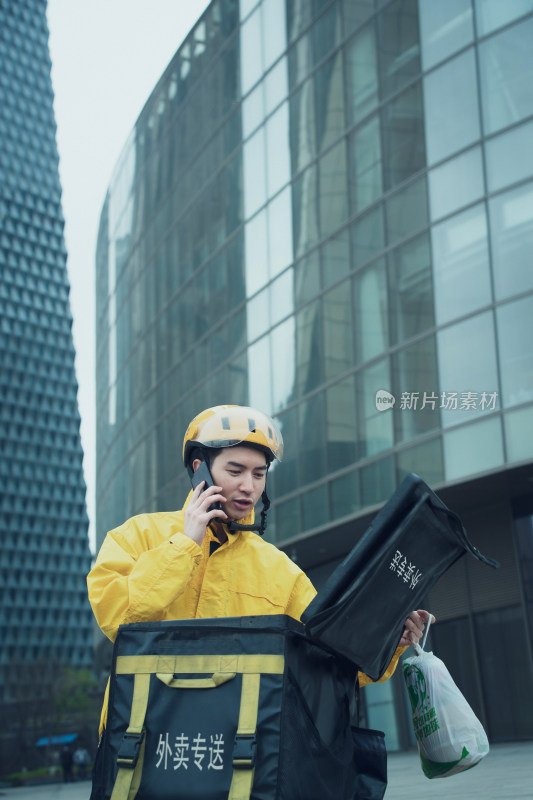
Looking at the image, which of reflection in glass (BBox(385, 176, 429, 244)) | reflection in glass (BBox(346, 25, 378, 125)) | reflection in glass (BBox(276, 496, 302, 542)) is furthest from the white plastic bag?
reflection in glass (BBox(346, 25, 378, 125))

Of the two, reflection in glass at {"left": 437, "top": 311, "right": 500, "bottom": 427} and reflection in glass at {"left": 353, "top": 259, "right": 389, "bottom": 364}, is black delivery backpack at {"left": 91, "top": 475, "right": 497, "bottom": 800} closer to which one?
reflection in glass at {"left": 437, "top": 311, "right": 500, "bottom": 427}

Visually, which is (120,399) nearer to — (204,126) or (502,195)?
(204,126)

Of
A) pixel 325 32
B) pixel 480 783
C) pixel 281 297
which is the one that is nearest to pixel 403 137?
pixel 325 32

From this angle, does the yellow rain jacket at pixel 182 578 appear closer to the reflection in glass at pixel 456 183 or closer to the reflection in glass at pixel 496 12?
the reflection in glass at pixel 456 183

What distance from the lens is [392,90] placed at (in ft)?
62.4

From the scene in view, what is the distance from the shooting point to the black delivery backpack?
2658 millimetres

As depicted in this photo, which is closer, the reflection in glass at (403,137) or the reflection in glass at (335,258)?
the reflection in glass at (403,137)

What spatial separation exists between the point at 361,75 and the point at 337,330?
550cm

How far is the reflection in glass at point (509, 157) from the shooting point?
16.4 meters

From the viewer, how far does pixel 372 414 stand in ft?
60.6

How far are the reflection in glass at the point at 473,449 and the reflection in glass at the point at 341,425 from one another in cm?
275

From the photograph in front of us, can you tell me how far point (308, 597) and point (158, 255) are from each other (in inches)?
1057

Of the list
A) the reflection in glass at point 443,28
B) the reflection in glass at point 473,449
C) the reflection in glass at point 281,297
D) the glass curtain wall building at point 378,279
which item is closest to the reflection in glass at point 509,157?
the glass curtain wall building at point 378,279

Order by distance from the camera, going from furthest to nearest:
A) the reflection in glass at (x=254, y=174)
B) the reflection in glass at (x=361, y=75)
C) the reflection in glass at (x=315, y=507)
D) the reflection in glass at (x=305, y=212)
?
1. the reflection in glass at (x=254, y=174)
2. the reflection in glass at (x=305, y=212)
3. the reflection in glass at (x=361, y=75)
4. the reflection in glass at (x=315, y=507)
